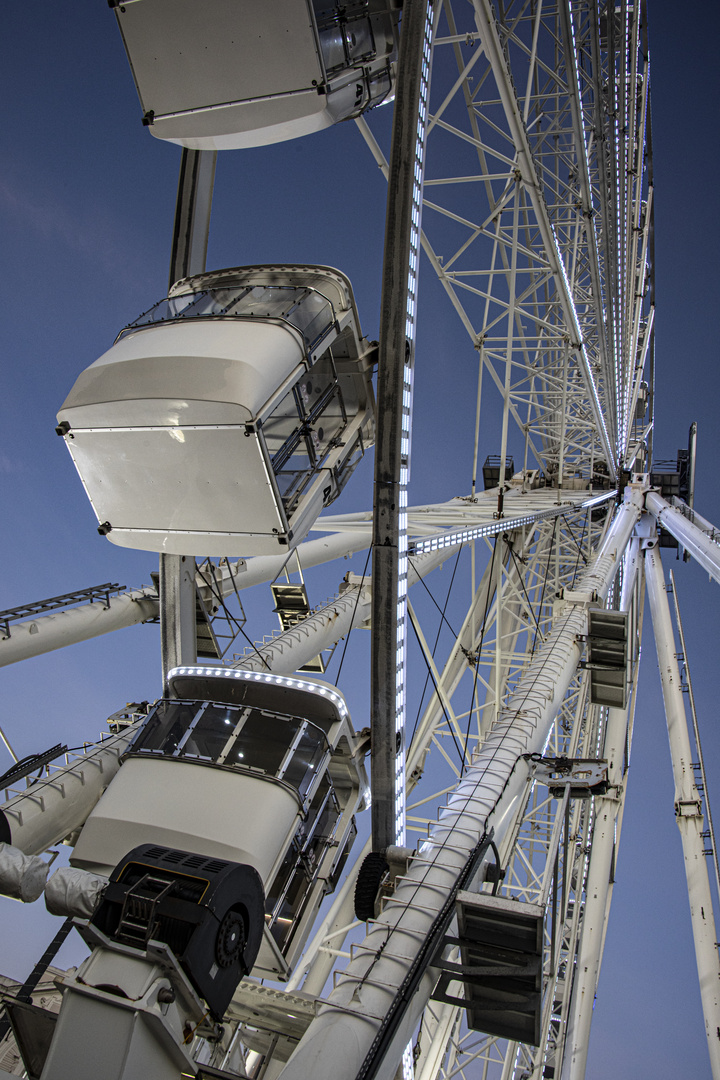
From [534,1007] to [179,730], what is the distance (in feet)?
14.1

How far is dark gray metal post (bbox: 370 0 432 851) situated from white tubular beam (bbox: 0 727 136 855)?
3182 mm

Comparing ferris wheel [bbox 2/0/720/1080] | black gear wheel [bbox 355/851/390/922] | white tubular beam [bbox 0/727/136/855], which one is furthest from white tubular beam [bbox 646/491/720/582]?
white tubular beam [bbox 0/727/136/855]

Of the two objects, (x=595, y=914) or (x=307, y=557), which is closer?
(x=595, y=914)

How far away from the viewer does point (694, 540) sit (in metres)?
13.4

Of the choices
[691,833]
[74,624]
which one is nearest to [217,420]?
[74,624]

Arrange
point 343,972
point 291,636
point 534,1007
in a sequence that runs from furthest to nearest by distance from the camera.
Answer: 1. point 291,636
2. point 534,1007
3. point 343,972

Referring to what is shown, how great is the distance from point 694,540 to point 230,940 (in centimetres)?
1157

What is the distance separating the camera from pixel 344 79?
317 inches

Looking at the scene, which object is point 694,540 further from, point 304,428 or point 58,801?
point 58,801

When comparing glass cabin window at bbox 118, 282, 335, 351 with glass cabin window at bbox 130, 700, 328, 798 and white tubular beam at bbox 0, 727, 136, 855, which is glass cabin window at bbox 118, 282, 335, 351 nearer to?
glass cabin window at bbox 130, 700, 328, 798

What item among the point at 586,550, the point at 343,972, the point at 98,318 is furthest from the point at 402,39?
the point at 98,318

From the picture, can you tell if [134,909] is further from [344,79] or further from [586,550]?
[586,550]

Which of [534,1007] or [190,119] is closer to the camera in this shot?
[534,1007]

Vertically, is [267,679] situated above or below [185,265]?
below
